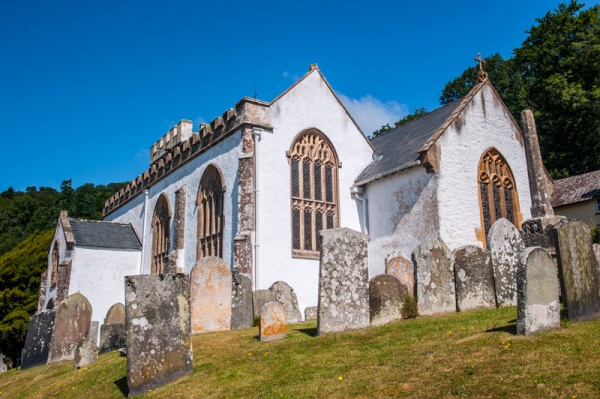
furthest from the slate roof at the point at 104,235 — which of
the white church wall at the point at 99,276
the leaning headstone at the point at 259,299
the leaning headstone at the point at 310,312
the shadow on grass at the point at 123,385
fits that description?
the shadow on grass at the point at 123,385

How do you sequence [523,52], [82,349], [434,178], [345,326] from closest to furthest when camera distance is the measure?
1. [345,326]
2. [82,349]
3. [434,178]
4. [523,52]

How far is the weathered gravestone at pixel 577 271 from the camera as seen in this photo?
909cm

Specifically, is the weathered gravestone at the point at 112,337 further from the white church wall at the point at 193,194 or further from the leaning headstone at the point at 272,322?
the white church wall at the point at 193,194

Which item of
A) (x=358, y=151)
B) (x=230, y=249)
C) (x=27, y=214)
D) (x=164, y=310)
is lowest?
(x=164, y=310)

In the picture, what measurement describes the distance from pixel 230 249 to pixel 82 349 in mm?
8743

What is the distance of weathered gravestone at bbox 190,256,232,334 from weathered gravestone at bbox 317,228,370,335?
3.88 metres

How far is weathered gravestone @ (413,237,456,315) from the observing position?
39.4 feet

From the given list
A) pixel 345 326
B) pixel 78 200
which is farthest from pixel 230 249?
pixel 78 200

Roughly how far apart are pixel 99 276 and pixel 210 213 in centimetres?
919

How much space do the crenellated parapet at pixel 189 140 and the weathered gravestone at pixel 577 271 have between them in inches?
546

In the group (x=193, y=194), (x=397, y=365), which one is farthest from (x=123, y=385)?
(x=193, y=194)

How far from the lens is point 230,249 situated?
2103cm

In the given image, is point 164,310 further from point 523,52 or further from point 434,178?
point 523,52

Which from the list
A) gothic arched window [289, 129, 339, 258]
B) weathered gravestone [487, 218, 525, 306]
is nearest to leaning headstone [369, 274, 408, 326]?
weathered gravestone [487, 218, 525, 306]
